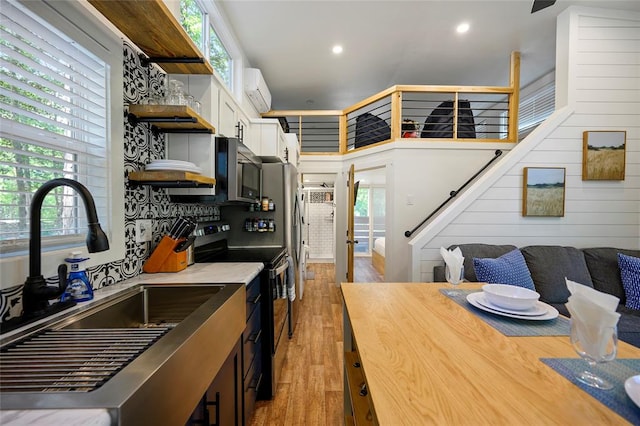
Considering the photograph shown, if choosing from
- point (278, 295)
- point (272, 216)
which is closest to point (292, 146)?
point (272, 216)

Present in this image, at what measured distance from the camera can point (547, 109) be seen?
4.30 metres

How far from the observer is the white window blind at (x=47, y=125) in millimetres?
855

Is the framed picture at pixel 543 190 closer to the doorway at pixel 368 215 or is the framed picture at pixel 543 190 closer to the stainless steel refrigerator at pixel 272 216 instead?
the stainless steel refrigerator at pixel 272 216

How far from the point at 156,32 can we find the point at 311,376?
2449 mm

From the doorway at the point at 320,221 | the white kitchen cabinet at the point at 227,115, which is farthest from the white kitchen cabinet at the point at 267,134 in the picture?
the doorway at the point at 320,221

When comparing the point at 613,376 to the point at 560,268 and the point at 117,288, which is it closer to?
the point at 117,288

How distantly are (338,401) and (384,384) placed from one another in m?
1.51

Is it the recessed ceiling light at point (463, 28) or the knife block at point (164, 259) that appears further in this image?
the recessed ceiling light at point (463, 28)

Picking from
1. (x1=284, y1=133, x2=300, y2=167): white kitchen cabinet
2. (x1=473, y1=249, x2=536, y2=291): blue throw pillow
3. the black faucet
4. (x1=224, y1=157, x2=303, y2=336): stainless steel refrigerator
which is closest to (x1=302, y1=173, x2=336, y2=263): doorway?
(x1=284, y1=133, x2=300, y2=167): white kitchen cabinet

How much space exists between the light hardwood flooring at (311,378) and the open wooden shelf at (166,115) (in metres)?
1.88

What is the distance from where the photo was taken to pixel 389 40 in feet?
11.0

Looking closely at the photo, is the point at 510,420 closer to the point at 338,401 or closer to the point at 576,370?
the point at 576,370

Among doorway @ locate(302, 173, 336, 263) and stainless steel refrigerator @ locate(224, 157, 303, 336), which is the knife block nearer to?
stainless steel refrigerator @ locate(224, 157, 303, 336)

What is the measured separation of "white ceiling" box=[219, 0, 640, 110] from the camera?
278 cm
